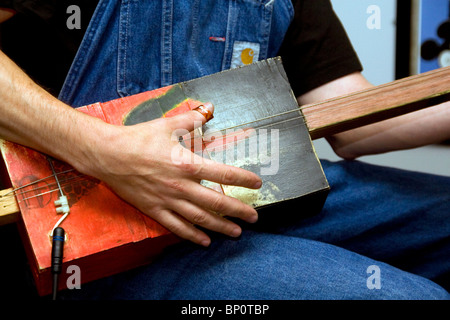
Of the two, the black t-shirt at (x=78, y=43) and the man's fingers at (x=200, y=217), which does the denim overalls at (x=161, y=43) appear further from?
the man's fingers at (x=200, y=217)

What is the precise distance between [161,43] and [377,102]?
Answer: 463 millimetres

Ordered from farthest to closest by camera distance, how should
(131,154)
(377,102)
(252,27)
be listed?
(252,27) < (377,102) < (131,154)

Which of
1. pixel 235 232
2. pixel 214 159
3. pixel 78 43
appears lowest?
pixel 235 232

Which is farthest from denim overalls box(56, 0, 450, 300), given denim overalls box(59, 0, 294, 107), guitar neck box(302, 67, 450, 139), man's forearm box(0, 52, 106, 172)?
guitar neck box(302, 67, 450, 139)

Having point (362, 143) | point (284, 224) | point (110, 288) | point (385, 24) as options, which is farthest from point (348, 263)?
point (385, 24)

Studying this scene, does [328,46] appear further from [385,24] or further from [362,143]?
[385,24]

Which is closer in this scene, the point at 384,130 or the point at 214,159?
the point at 214,159

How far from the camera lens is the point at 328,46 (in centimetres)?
107

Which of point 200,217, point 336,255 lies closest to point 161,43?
point 200,217

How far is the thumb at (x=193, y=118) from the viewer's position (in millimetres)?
750

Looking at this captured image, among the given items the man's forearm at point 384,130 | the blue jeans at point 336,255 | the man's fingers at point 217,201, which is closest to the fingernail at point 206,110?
the man's fingers at point 217,201

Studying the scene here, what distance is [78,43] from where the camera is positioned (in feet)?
2.74

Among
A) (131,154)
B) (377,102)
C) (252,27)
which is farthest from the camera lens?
(252,27)

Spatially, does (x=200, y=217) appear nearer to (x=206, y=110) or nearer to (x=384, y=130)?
(x=206, y=110)
